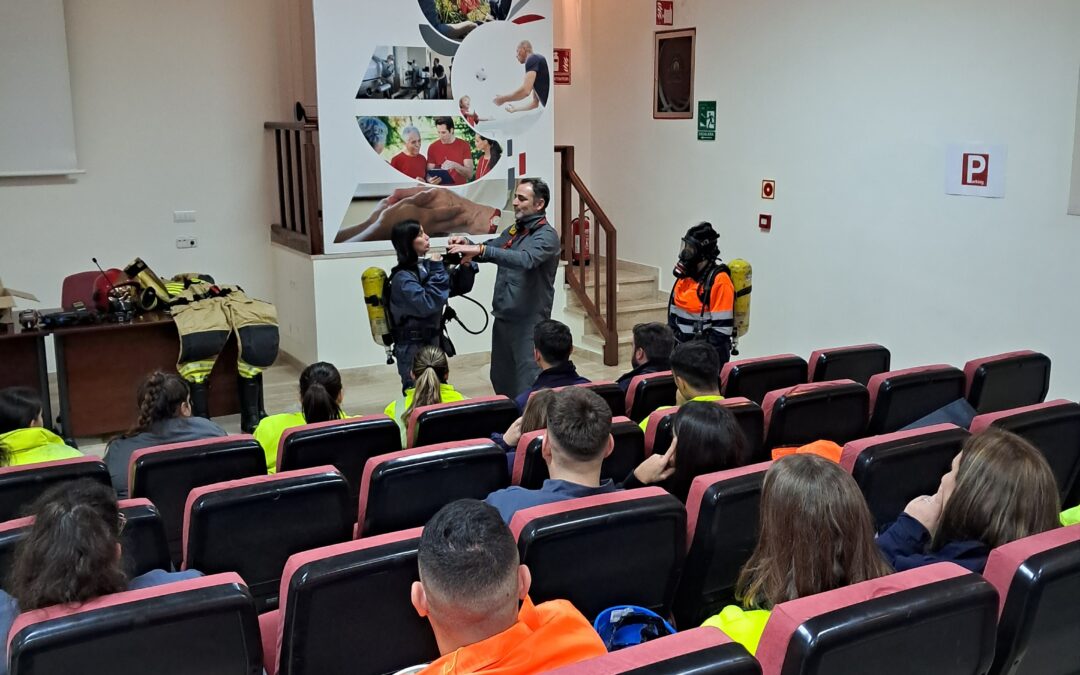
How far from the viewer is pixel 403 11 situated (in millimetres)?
7027

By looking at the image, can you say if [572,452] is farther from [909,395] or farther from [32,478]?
[909,395]

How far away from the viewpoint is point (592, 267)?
867cm

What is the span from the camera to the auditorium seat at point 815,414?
3547mm

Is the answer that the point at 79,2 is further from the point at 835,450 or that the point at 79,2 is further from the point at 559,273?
the point at 835,450

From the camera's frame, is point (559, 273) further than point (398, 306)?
Yes

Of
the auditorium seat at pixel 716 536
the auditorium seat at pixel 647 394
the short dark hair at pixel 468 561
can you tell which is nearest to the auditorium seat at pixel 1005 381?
the auditorium seat at pixel 647 394

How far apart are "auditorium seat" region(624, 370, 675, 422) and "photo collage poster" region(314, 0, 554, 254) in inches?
141

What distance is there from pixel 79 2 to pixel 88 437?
129 inches

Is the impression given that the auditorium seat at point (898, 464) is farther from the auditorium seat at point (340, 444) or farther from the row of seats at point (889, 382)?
the auditorium seat at point (340, 444)

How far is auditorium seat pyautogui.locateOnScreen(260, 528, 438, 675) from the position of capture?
199cm

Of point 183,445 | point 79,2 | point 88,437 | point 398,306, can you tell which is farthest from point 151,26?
point 183,445

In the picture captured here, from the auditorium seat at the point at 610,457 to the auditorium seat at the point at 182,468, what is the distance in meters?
0.87

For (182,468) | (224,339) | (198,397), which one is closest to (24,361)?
(198,397)

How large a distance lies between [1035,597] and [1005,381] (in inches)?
94.5
